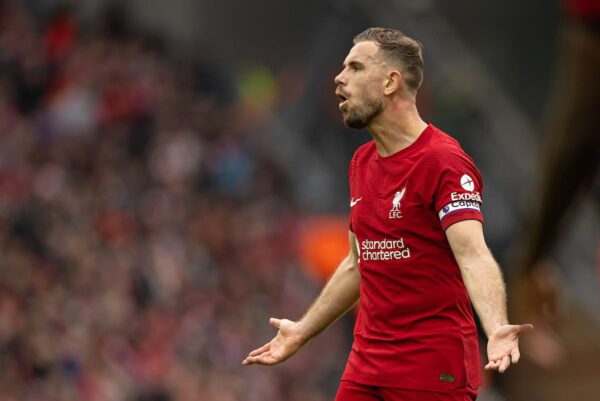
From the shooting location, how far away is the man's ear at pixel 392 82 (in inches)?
222

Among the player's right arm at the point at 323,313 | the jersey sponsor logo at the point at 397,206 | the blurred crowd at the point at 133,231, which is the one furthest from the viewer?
the blurred crowd at the point at 133,231

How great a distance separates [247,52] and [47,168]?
24.9 feet

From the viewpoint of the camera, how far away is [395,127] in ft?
18.4

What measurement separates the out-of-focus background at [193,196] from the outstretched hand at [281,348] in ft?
21.1

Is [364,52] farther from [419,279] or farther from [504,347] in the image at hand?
[504,347]

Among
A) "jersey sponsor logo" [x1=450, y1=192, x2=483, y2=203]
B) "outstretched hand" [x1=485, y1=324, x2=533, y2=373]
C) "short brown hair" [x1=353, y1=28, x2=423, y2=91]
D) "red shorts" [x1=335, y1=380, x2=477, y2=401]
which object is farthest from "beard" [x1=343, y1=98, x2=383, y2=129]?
"outstretched hand" [x1=485, y1=324, x2=533, y2=373]

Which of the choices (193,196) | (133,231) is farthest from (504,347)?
(193,196)

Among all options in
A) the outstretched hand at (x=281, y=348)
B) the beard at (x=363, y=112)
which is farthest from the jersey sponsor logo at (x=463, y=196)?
the outstretched hand at (x=281, y=348)

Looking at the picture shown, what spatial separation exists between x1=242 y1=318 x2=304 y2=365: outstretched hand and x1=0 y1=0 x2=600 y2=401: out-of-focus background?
6440mm

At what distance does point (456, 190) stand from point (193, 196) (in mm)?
11195

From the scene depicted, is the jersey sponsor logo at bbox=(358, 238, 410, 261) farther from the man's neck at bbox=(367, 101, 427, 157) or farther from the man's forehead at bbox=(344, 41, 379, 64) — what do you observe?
the man's forehead at bbox=(344, 41, 379, 64)

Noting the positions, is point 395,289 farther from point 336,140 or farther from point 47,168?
point 336,140

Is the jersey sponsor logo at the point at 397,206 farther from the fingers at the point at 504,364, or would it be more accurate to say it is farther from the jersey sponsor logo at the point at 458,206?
the fingers at the point at 504,364

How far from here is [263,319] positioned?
1506 cm
